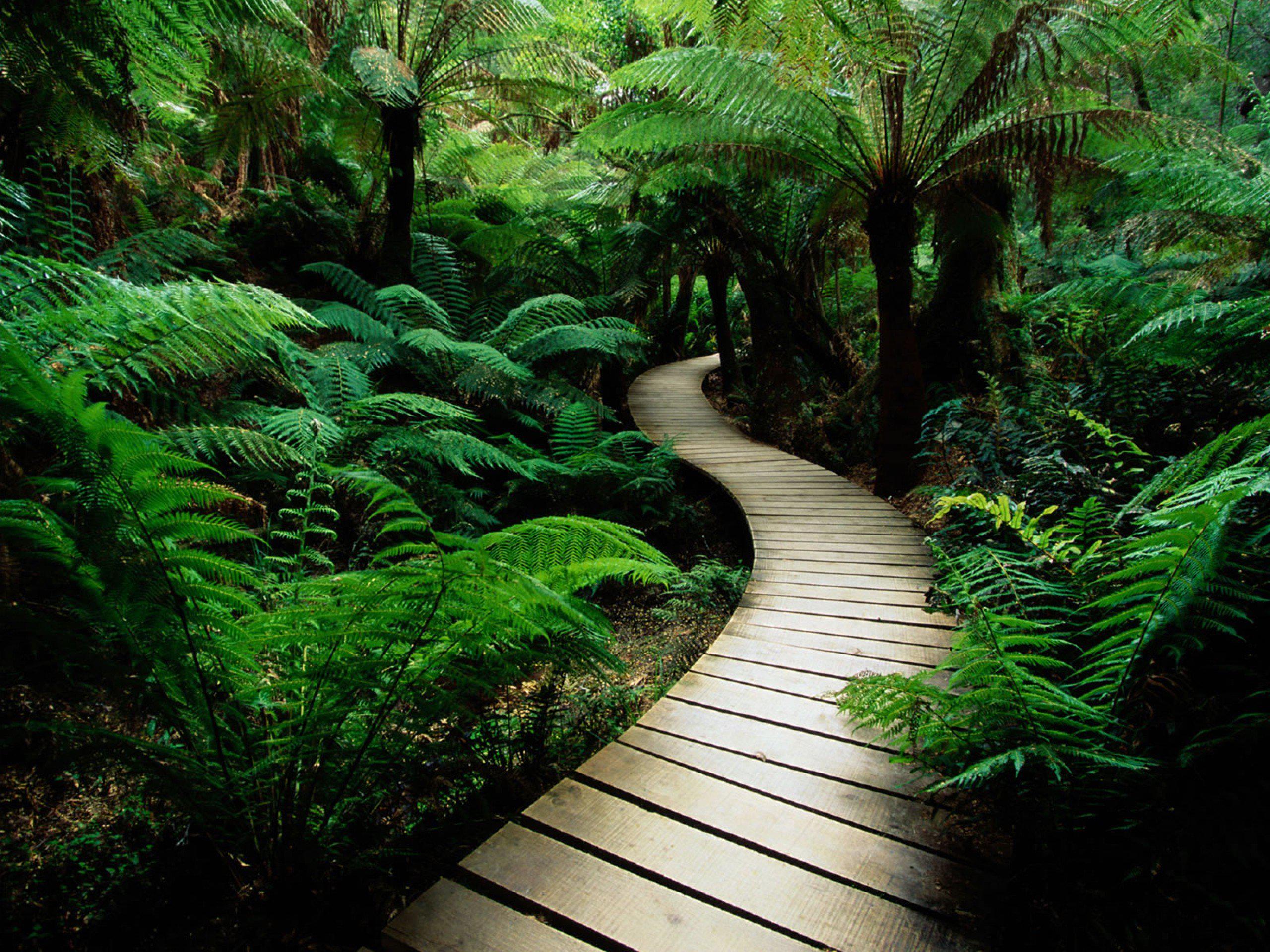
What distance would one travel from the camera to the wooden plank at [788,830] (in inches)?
46.9

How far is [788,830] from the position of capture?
136 centimetres

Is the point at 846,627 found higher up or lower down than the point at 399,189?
lower down

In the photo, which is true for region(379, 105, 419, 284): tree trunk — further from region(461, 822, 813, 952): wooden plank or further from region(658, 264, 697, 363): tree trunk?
region(658, 264, 697, 363): tree trunk

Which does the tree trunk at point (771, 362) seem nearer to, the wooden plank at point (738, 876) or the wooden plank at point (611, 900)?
the wooden plank at point (738, 876)

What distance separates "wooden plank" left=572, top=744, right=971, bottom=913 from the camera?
3.91 ft

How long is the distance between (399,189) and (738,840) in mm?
5641

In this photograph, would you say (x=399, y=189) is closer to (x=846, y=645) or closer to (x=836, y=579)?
(x=836, y=579)

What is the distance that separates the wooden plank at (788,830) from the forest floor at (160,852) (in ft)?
0.95

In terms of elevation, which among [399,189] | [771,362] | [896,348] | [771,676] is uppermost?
[399,189]

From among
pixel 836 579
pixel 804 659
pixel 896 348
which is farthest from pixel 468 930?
pixel 896 348

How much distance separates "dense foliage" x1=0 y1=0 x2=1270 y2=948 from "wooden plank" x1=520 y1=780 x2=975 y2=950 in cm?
24

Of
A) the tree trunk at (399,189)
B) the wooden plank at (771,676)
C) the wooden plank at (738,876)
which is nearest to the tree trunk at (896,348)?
the wooden plank at (771,676)

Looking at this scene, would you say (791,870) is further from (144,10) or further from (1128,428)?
(1128,428)

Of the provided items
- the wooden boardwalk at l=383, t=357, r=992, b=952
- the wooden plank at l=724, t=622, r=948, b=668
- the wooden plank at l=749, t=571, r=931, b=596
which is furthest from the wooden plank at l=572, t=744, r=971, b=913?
the wooden plank at l=749, t=571, r=931, b=596
